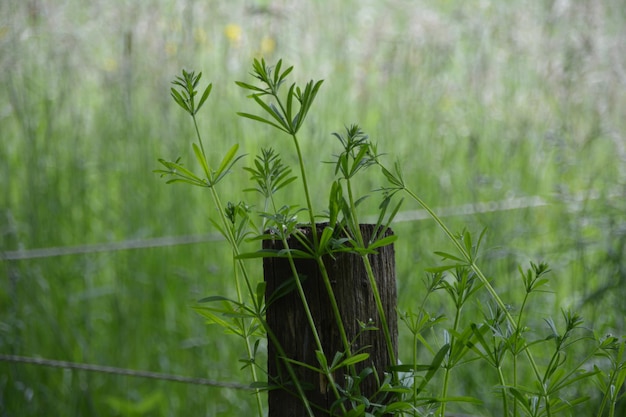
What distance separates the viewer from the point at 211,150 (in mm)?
3135

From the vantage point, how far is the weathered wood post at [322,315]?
1.11 metres

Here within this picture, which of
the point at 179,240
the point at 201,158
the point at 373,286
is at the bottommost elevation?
the point at 179,240

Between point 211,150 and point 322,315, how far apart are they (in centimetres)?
208

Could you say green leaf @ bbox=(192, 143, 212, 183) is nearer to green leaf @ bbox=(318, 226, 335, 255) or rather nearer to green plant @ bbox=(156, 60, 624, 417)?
green plant @ bbox=(156, 60, 624, 417)

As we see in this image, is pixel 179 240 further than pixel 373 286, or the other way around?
pixel 179 240

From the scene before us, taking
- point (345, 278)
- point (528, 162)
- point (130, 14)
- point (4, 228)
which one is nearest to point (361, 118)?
point (528, 162)

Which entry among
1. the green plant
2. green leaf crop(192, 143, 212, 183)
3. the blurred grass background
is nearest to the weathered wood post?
the green plant

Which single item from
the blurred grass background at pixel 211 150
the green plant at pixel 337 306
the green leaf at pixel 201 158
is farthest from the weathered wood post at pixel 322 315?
the blurred grass background at pixel 211 150

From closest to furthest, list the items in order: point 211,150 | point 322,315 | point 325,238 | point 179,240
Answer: point 325,238, point 322,315, point 179,240, point 211,150

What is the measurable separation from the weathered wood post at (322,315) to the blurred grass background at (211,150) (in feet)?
4.46

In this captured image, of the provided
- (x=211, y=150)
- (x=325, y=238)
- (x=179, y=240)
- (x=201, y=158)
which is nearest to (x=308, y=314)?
(x=325, y=238)

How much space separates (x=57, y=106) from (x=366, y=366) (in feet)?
7.03

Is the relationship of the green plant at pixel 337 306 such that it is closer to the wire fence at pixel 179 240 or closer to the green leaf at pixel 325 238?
the green leaf at pixel 325 238

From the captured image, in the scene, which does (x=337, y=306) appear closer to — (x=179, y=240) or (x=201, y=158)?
(x=201, y=158)
